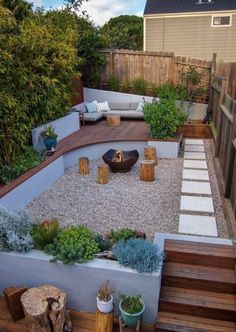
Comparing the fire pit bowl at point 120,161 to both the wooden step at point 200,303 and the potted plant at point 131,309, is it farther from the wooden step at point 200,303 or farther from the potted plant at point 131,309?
the potted plant at point 131,309

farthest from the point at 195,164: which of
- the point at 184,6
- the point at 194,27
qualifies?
the point at 184,6

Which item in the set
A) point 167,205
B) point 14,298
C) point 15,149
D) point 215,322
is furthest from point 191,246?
point 15,149

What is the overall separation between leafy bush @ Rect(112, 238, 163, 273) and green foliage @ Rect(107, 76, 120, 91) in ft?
28.1

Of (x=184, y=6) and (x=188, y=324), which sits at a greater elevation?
(x=184, y=6)

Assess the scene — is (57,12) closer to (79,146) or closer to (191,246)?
(79,146)

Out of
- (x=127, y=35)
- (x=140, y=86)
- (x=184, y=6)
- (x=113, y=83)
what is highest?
(x=184, y=6)

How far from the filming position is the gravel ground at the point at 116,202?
3.99 meters

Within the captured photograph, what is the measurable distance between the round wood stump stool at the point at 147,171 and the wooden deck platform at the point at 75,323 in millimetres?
3044

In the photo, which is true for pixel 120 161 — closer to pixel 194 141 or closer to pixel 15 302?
pixel 194 141

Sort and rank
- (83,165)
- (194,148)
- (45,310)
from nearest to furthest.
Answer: (45,310)
(83,165)
(194,148)

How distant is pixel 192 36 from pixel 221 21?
1.41m

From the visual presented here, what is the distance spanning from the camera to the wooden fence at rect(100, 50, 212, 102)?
9688 millimetres

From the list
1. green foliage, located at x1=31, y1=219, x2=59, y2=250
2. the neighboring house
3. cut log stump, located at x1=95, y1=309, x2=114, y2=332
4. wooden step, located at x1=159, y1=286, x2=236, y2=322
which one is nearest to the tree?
the neighboring house

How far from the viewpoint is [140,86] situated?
400 inches
